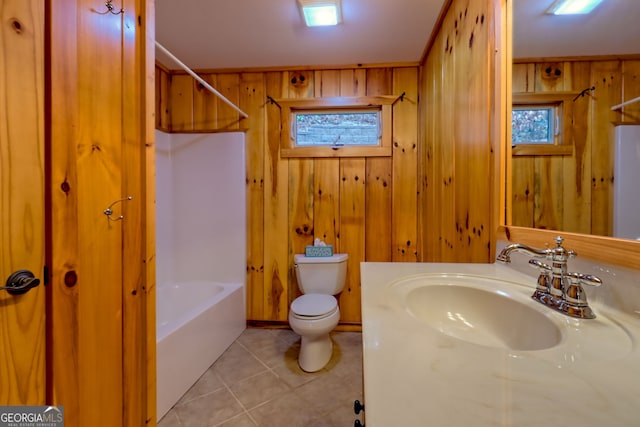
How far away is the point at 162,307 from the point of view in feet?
7.06

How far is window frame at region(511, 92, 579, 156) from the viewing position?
2.59 feet

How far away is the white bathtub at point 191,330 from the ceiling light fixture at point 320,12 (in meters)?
2.01

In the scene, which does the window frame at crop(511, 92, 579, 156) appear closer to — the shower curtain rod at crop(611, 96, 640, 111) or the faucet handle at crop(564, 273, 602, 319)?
the shower curtain rod at crop(611, 96, 640, 111)

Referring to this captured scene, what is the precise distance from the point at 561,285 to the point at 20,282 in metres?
1.37

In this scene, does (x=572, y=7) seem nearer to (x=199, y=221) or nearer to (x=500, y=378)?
(x=500, y=378)

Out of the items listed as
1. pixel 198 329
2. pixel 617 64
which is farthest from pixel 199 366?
pixel 617 64

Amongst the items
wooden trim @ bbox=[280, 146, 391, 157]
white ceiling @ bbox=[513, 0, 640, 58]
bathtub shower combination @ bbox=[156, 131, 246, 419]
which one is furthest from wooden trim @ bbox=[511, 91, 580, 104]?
bathtub shower combination @ bbox=[156, 131, 246, 419]

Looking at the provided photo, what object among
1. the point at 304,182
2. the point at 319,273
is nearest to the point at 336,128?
the point at 304,182

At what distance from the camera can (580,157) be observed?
2.50 feet

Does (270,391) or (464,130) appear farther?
(270,391)

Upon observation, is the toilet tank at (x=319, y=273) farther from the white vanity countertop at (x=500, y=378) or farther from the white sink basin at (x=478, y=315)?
the white vanity countertop at (x=500, y=378)

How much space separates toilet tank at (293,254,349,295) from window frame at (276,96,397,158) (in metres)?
0.91

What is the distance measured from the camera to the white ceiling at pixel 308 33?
0.92m

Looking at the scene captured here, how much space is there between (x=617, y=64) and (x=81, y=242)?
1.59 m
